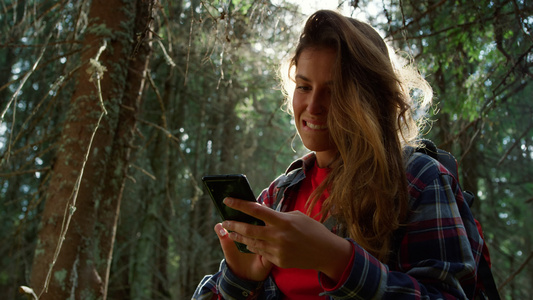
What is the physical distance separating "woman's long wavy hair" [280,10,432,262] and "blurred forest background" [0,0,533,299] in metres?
0.53

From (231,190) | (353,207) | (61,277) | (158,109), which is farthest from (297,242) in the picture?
(158,109)

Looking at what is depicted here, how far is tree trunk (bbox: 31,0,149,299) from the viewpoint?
2396mm

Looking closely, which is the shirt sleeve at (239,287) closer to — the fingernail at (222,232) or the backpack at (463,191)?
the fingernail at (222,232)

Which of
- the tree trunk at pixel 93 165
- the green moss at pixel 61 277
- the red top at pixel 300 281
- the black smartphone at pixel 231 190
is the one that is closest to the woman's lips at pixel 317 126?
the red top at pixel 300 281

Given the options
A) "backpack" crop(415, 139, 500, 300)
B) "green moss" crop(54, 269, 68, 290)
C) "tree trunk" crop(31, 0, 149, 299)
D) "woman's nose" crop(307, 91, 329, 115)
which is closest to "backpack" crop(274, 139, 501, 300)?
"backpack" crop(415, 139, 500, 300)

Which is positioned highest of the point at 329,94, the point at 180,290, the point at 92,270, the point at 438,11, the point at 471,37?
the point at 438,11

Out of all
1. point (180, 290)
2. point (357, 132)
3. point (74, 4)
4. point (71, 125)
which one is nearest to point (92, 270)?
point (71, 125)

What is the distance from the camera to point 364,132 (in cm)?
Result: 155

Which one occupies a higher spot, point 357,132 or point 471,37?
point 471,37

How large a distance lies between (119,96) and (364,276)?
2086 millimetres

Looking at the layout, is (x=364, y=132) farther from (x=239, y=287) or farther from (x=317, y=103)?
(x=239, y=287)

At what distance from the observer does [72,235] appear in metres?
2.43

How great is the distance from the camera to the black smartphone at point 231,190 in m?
1.30

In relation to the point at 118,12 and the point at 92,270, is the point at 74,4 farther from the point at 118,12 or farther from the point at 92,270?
the point at 92,270
